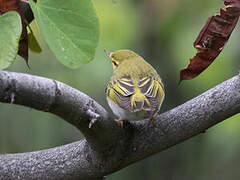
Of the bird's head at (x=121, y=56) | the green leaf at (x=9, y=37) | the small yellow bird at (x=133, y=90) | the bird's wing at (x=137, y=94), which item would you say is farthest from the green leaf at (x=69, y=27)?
the bird's head at (x=121, y=56)

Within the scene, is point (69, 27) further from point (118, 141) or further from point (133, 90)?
point (133, 90)

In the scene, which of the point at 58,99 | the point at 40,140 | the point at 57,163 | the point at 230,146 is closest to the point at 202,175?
the point at 230,146

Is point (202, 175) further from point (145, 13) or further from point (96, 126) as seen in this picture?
point (96, 126)

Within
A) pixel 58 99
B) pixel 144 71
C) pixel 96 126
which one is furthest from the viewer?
pixel 144 71

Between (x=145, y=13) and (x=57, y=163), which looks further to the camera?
(x=145, y=13)

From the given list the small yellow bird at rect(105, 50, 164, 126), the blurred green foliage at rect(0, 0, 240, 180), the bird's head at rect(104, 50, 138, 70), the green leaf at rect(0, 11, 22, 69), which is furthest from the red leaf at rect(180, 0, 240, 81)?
the blurred green foliage at rect(0, 0, 240, 180)

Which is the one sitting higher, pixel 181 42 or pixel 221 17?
pixel 221 17
